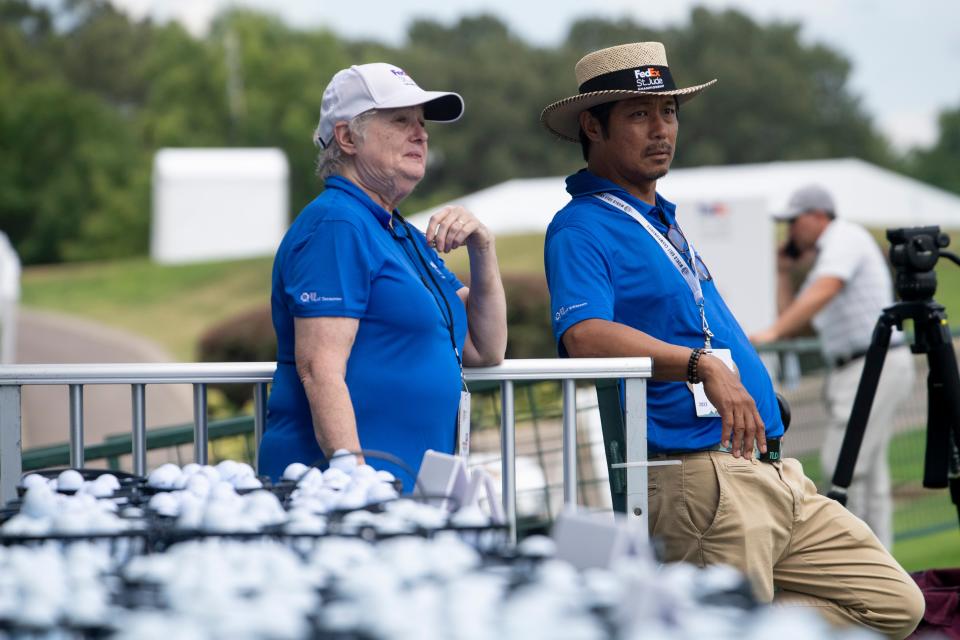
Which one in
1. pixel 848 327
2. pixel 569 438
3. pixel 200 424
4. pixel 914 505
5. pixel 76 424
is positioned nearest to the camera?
pixel 569 438

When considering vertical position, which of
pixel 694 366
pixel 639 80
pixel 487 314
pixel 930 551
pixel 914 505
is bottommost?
pixel 930 551

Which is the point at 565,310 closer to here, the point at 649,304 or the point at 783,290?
the point at 649,304

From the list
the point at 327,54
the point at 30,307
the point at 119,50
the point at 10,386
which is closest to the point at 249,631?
the point at 10,386

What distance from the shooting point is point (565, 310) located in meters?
3.76

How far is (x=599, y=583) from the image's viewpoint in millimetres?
1734

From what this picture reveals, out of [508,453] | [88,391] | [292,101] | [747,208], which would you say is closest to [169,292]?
[88,391]

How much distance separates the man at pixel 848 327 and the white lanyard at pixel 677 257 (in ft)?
11.1

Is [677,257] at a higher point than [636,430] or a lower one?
higher

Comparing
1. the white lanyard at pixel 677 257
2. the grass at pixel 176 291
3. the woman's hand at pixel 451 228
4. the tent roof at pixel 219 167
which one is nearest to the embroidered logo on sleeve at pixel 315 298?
the woman's hand at pixel 451 228

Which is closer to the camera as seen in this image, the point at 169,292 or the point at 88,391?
the point at 88,391

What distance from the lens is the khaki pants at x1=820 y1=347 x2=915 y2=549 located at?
286 inches

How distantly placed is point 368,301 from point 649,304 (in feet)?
2.89

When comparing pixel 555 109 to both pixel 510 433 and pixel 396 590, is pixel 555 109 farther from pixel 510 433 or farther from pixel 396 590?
pixel 396 590

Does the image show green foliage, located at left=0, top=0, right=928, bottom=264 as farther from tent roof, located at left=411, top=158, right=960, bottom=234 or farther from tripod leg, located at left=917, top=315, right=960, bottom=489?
tripod leg, located at left=917, top=315, right=960, bottom=489
